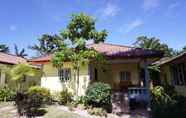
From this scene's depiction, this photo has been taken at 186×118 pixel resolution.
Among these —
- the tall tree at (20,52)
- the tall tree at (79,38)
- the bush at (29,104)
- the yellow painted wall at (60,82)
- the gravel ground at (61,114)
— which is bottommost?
the gravel ground at (61,114)

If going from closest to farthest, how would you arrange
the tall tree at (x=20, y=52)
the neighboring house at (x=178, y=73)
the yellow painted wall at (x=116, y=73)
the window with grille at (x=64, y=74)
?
the neighboring house at (x=178, y=73), the window with grille at (x=64, y=74), the yellow painted wall at (x=116, y=73), the tall tree at (x=20, y=52)

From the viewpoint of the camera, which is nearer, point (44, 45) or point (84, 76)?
point (84, 76)

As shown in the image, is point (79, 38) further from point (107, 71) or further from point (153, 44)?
point (153, 44)

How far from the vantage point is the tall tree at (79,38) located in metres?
15.6

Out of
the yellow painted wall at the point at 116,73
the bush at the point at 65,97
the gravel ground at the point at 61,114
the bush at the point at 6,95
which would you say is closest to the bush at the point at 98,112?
the gravel ground at the point at 61,114

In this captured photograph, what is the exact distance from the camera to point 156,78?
27.7 meters

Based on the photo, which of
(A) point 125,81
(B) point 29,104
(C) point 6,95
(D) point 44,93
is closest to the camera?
(B) point 29,104

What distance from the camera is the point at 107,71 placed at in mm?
21797

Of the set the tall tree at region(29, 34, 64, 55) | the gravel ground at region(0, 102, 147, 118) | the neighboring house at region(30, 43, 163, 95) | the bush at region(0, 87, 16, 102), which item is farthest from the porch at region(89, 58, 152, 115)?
the tall tree at region(29, 34, 64, 55)

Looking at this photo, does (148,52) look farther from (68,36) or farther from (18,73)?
(18,73)

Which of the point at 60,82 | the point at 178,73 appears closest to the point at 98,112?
the point at 60,82

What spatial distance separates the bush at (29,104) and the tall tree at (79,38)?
115 inches

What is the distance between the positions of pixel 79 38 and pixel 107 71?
6655 millimetres

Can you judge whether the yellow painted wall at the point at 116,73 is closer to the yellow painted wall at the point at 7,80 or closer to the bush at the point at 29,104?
the bush at the point at 29,104
